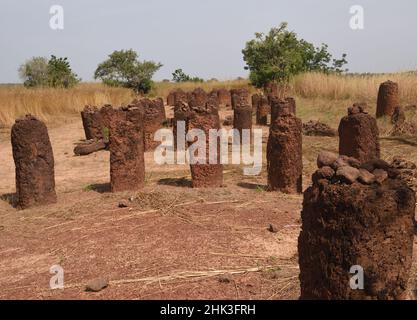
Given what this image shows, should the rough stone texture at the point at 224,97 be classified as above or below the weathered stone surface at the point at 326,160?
above

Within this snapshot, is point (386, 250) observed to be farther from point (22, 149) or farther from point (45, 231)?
point (22, 149)

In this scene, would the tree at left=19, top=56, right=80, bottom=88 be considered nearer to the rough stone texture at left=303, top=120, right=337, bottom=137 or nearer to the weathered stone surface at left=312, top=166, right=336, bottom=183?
the rough stone texture at left=303, top=120, right=337, bottom=137

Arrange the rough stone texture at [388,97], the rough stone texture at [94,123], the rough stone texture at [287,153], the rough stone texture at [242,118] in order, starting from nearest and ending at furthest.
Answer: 1. the rough stone texture at [287,153]
2. the rough stone texture at [94,123]
3. the rough stone texture at [242,118]
4. the rough stone texture at [388,97]

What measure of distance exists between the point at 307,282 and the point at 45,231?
3215mm

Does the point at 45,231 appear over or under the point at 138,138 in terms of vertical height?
under

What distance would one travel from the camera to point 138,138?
254 inches

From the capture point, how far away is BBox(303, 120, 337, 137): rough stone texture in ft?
37.1

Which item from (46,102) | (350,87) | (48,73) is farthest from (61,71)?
(350,87)

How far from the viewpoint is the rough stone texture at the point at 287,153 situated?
20.0 feet

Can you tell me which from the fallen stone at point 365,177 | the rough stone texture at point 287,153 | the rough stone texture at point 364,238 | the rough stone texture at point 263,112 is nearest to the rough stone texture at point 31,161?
the rough stone texture at point 287,153

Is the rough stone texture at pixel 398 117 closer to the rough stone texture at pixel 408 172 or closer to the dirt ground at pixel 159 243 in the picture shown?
the rough stone texture at pixel 408 172

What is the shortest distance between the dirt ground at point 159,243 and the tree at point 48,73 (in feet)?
74.7

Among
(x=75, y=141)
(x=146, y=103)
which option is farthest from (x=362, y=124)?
(x=75, y=141)

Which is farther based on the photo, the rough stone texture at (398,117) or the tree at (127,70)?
the tree at (127,70)
